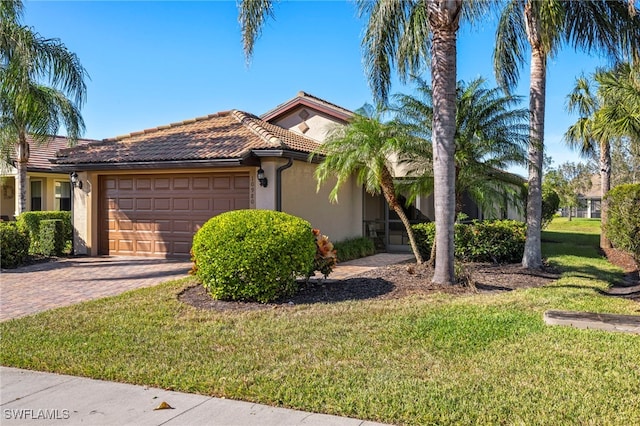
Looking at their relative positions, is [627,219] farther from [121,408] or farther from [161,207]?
[161,207]

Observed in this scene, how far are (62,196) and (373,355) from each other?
2444 centimetres

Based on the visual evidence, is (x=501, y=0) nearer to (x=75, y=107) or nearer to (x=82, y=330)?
(x=82, y=330)

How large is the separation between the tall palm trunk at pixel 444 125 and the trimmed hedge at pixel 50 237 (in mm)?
12046

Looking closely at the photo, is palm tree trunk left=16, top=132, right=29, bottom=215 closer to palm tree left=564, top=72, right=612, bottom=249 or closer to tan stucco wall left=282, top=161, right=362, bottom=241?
tan stucco wall left=282, top=161, right=362, bottom=241

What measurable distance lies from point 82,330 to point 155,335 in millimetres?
1166

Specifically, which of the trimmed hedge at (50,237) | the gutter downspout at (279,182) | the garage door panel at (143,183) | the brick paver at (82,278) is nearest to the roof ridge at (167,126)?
the garage door panel at (143,183)

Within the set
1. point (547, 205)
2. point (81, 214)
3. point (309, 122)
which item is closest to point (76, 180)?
point (81, 214)

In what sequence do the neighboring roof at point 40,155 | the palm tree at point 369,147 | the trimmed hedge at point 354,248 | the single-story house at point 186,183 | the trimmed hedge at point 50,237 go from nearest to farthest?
the palm tree at point 369,147, the single-story house at point 186,183, the trimmed hedge at point 354,248, the trimmed hedge at point 50,237, the neighboring roof at point 40,155

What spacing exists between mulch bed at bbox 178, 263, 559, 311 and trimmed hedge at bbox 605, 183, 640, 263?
1.81 meters

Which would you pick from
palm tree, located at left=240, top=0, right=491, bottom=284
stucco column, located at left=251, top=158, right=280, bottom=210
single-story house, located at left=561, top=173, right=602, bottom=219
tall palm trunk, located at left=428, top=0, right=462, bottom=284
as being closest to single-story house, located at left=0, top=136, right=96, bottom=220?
stucco column, located at left=251, top=158, right=280, bottom=210

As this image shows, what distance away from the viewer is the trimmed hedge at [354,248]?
48.4 feet

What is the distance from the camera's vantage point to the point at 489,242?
1383 centimetres

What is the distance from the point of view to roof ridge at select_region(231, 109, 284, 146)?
43.9ft

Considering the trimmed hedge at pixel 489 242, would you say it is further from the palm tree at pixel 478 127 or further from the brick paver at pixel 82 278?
the brick paver at pixel 82 278
